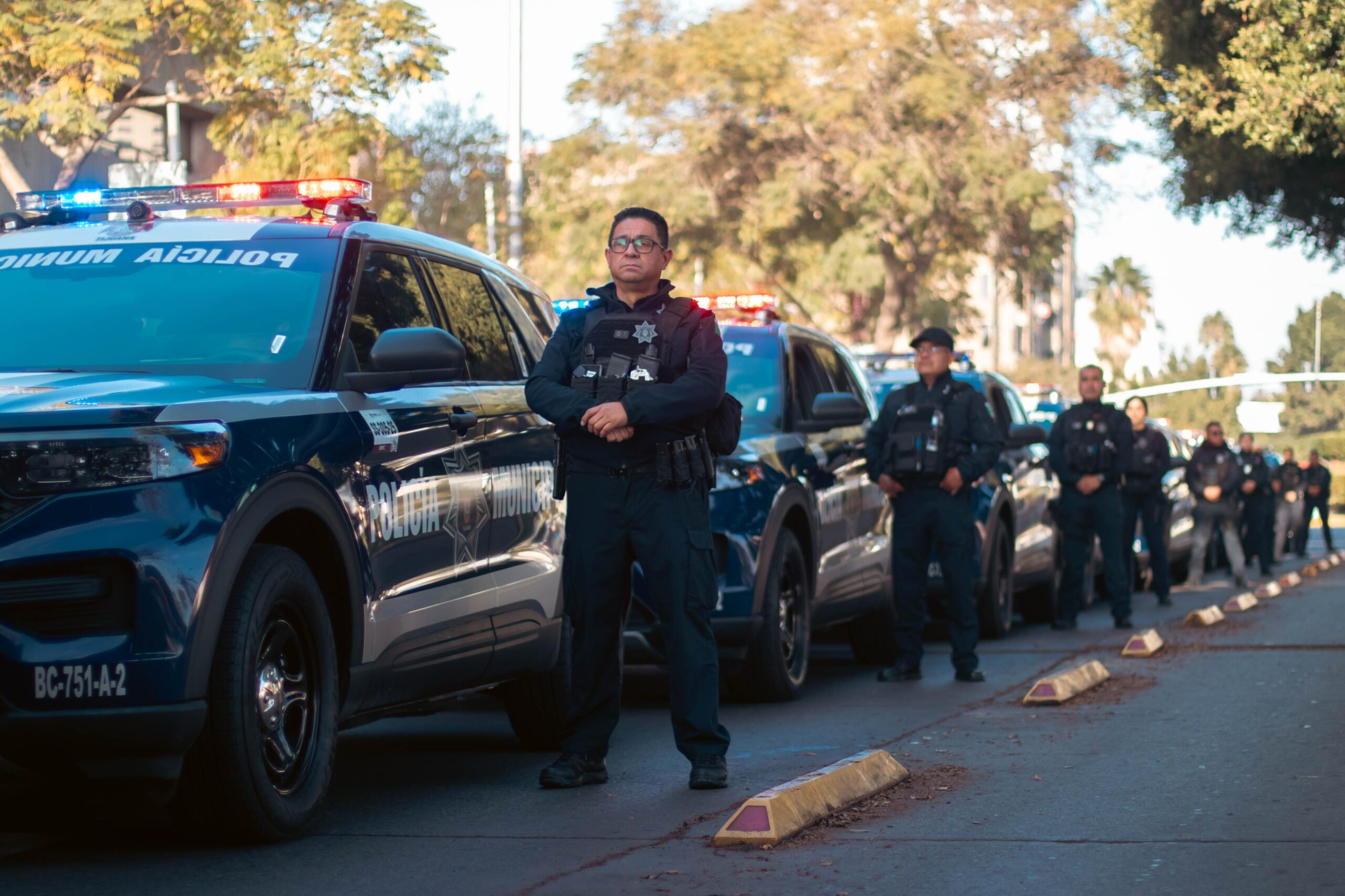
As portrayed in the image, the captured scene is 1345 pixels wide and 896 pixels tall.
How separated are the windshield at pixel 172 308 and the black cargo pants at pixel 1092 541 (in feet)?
31.5

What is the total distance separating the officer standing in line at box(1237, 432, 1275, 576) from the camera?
25922mm

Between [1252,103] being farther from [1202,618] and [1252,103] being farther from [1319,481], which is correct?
[1319,481]

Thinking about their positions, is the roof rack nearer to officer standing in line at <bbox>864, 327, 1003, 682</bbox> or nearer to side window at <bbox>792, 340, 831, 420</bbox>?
side window at <bbox>792, 340, 831, 420</bbox>

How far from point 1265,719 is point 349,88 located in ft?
40.1

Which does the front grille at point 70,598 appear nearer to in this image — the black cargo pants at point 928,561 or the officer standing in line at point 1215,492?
the black cargo pants at point 928,561

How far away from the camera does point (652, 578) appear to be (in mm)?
6320

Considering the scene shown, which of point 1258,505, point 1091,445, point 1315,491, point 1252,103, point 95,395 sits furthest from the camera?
point 1315,491

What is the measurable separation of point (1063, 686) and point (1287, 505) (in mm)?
23739

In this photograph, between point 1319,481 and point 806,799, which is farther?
point 1319,481

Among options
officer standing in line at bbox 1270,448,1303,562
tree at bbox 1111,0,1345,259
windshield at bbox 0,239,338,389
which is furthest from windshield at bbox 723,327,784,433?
officer standing in line at bbox 1270,448,1303,562

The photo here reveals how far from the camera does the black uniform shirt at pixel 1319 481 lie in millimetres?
32312

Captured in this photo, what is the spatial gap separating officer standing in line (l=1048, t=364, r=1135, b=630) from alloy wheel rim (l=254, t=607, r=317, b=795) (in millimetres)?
9982

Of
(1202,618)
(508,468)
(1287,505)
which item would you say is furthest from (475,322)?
(1287,505)

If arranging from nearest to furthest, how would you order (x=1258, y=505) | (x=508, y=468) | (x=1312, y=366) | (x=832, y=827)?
1. (x=832, y=827)
2. (x=508, y=468)
3. (x=1258, y=505)
4. (x=1312, y=366)
